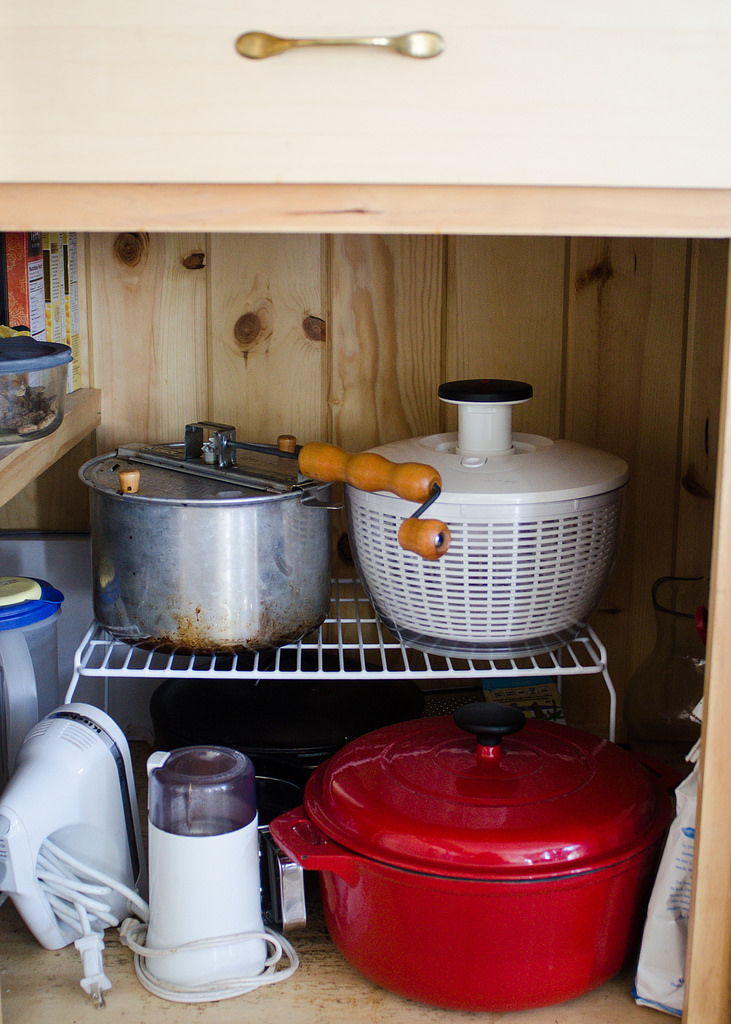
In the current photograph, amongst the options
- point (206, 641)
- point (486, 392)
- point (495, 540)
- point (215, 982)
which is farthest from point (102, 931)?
point (486, 392)

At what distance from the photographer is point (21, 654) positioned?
1068 millimetres

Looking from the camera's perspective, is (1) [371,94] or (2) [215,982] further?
(2) [215,982]

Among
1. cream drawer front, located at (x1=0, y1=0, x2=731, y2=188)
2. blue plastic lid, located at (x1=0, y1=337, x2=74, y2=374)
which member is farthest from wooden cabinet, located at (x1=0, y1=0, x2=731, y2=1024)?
blue plastic lid, located at (x1=0, y1=337, x2=74, y2=374)

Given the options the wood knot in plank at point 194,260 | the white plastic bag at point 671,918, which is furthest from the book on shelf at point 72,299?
the white plastic bag at point 671,918

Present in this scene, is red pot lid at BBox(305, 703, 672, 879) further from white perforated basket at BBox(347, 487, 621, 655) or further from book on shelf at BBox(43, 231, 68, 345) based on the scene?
book on shelf at BBox(43, 231, 68, 345)

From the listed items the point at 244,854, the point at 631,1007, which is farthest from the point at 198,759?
the point at 631,1007

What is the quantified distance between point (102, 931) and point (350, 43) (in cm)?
77

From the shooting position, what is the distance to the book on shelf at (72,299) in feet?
3.80

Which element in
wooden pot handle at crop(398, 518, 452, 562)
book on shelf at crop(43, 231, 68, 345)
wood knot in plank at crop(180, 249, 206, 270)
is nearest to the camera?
wooden pot handle at crop(398, 518, 452, 562)

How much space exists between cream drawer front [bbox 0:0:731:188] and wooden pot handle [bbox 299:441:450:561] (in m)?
0.25

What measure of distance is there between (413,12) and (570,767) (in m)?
0.63

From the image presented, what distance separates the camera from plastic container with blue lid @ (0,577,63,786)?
3.36 feet

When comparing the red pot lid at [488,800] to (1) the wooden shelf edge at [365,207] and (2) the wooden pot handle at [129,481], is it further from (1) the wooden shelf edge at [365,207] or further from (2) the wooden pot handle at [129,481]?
(1) the wooden shelf edge at [365,207]

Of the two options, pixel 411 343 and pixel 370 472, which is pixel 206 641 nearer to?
pixel 370 472
